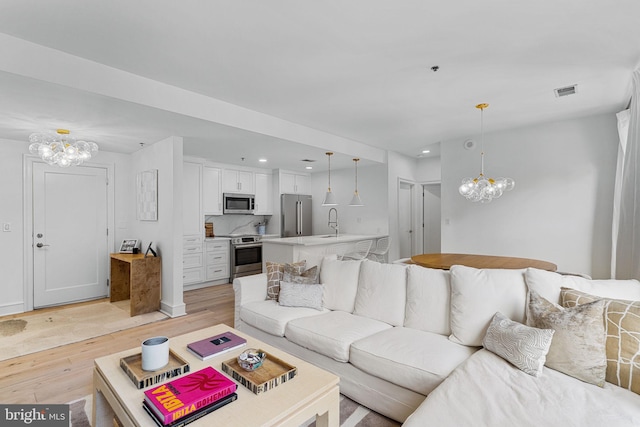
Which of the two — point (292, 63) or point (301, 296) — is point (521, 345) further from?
point (292, 63)

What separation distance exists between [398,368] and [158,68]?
2.97 metres

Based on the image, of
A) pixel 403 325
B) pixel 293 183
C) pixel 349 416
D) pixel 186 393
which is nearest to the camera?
pixel 186 393

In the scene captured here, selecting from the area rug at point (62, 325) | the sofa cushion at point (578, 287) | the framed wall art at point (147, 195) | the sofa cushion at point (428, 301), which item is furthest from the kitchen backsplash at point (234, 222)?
the sofa cushion at point (578, 287)

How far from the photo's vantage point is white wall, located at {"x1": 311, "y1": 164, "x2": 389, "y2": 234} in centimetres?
616

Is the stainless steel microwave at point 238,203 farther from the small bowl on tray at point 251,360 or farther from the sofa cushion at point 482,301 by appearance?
the sofa cushion at point 482,301

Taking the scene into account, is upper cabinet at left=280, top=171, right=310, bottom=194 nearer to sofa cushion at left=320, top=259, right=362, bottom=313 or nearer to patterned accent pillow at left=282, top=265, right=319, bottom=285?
patterned accent pillow at left=282, top=265, right=319, bottom=285

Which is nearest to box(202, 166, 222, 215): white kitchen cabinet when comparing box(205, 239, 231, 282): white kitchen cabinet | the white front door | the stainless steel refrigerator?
box(205, 239, 231, 282): white kitchen cabinet

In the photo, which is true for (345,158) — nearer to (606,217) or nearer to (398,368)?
(606,217)

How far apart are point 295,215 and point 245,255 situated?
1.45 metres

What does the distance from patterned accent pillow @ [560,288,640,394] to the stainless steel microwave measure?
5.60 metres

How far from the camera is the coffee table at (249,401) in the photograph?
4.17 feet

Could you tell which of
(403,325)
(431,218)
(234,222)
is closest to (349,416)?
(403,325)

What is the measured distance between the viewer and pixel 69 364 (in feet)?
9.12

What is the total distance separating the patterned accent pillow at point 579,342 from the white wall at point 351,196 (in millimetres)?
4384
